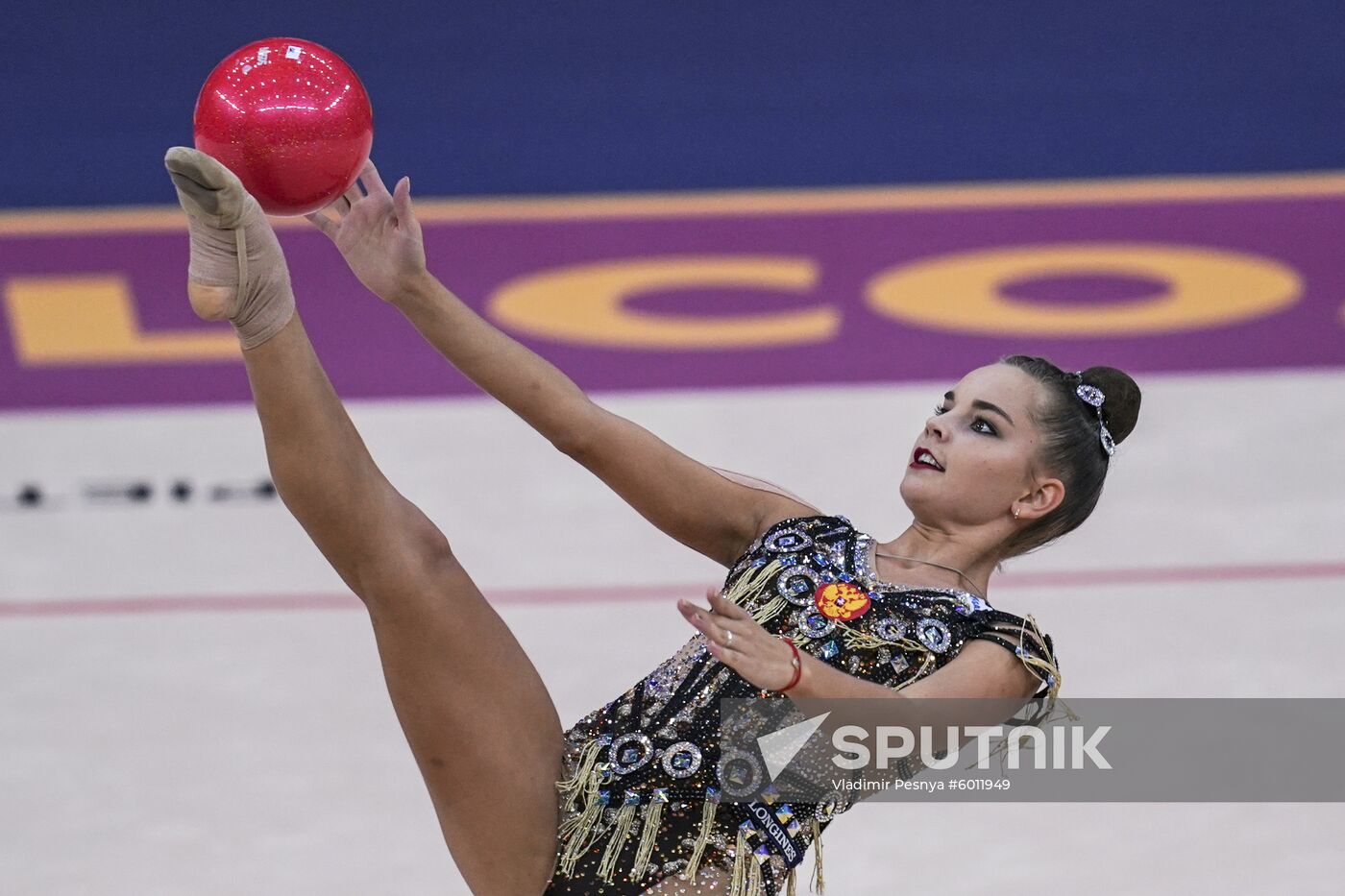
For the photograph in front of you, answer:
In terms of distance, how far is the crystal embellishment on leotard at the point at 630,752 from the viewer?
8.79 ft

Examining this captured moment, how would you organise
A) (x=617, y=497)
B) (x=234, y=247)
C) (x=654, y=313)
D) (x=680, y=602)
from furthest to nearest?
1. (x=654, y=313)
2. (x=617, y=497)
3. (x=234, y=247)
4. (x=680, y=602)

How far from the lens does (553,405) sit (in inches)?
112

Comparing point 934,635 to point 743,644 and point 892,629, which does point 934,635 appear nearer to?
point 892,629

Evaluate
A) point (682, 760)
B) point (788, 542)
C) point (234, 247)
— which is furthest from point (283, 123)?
point (682, 760)

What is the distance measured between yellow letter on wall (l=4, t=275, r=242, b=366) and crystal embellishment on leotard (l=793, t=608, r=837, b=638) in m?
3.26

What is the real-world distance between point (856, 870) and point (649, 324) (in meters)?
2.56

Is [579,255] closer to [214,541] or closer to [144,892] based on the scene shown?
[214,541]

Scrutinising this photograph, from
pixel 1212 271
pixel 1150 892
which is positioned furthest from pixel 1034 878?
pixel 1212 271

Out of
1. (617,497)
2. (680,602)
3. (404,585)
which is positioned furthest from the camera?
(617,497)

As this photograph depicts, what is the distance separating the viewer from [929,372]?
5395 millimetres

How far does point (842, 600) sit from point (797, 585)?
72 mm

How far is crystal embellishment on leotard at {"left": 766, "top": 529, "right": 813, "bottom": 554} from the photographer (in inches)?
109

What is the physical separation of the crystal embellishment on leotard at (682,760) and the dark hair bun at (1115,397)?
841 millimetres

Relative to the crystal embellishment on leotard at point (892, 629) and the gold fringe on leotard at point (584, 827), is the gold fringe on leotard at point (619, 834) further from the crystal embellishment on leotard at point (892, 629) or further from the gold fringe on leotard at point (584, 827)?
the crystal embellishment on leotard at point (892, 629)
